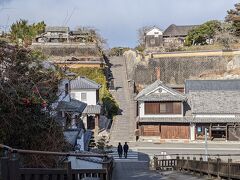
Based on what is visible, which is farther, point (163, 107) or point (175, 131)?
point (163, 107)

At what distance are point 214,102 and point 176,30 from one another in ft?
110

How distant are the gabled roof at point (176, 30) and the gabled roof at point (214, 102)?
30.4m

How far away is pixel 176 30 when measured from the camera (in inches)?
2800

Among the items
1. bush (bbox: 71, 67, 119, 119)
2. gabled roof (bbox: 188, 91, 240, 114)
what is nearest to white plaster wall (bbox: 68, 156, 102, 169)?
gabled roof (bbox: 188, 91, 240, 114)

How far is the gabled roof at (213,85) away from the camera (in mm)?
41906

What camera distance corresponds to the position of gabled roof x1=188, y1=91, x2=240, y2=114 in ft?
126

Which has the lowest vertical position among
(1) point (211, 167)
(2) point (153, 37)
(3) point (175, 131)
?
(1) point (211, 167)

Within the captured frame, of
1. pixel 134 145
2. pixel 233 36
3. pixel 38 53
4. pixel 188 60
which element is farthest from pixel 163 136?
pixel 38 53

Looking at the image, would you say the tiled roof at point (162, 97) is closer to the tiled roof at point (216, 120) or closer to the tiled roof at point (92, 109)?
the tiled roof at point (216, 120)

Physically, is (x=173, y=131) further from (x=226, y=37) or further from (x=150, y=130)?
(x=226, y=37)

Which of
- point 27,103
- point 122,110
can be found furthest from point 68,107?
point 122,110

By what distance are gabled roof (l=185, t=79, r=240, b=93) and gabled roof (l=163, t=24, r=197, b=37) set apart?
2755 cm

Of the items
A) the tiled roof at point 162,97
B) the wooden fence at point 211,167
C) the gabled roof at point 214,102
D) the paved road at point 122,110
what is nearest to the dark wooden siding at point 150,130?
the paved road at point 122,110

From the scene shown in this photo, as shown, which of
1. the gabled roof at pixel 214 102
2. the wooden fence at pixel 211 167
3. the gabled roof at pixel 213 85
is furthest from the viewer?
the gabled roof at pixel 213 85
